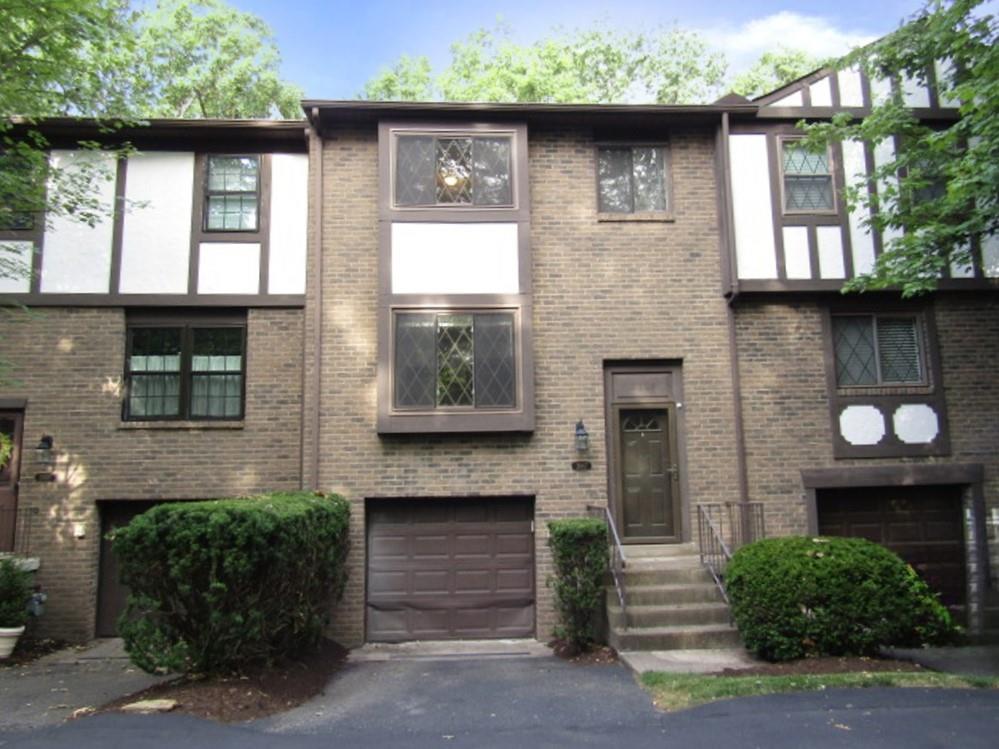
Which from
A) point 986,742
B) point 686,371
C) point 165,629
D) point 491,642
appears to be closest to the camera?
point 986,742

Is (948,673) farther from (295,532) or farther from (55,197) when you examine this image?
(55,197)

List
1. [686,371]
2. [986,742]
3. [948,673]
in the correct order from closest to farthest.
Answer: [986,742]
[948,673]
[686,371]

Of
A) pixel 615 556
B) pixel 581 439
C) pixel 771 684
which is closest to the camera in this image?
pixel 771 684

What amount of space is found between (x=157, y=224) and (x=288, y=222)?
6.08 feet

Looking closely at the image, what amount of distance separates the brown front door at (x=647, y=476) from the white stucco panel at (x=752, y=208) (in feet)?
7.92

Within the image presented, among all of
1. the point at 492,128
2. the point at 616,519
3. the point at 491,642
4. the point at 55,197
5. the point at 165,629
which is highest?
the point at 492,128

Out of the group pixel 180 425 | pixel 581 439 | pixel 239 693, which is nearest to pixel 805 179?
pixel 581 439

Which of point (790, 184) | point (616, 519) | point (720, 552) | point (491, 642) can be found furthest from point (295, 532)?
point (790, 184)

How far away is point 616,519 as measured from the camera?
10273mm

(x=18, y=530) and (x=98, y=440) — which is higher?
(x=98, y=440)

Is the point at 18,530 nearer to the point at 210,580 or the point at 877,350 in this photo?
the point at 210,580

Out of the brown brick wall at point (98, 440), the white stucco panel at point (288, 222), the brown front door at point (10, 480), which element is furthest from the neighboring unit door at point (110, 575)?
the white stucco panel at point (288, 222)

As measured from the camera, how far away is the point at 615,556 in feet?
30.5

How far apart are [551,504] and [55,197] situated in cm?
790
